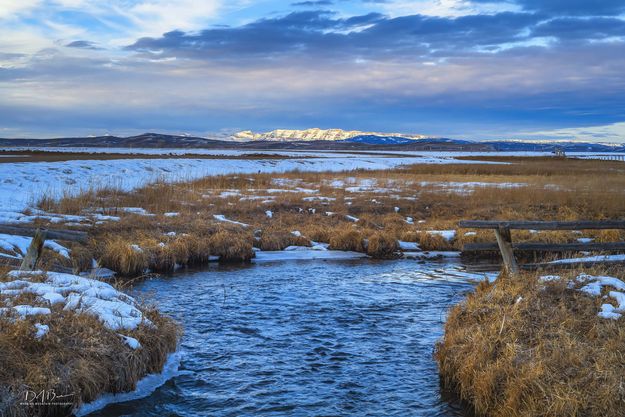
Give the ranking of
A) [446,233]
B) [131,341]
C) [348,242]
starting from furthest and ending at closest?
[446,233] → [348,242] → [131,341]

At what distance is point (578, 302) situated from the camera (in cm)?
863

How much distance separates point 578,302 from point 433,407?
9.68ft

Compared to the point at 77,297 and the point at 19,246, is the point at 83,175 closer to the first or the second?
the point at 19,246

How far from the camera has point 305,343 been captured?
10164 millimetres

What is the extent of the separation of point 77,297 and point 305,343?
404 centimetres

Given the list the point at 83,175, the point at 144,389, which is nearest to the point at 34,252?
the point at 144,389

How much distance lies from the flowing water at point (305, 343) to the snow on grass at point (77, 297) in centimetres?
121

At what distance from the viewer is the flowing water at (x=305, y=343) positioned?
7.79m

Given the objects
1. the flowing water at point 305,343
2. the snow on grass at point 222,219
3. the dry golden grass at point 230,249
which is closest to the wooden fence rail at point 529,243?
the flowing water at point 305,343

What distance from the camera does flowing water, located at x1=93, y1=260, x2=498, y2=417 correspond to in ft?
25.6

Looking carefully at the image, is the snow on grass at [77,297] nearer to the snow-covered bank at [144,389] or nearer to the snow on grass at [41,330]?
the snow on grass at [41,330]

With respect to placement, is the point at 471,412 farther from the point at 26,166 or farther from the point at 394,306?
the point at 26,166

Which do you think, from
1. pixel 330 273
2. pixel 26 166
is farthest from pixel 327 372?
pixel 26 166

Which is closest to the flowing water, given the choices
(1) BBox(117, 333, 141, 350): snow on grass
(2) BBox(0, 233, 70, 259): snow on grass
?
(1) BBox(117, 333, 141, 350): snow on grass
